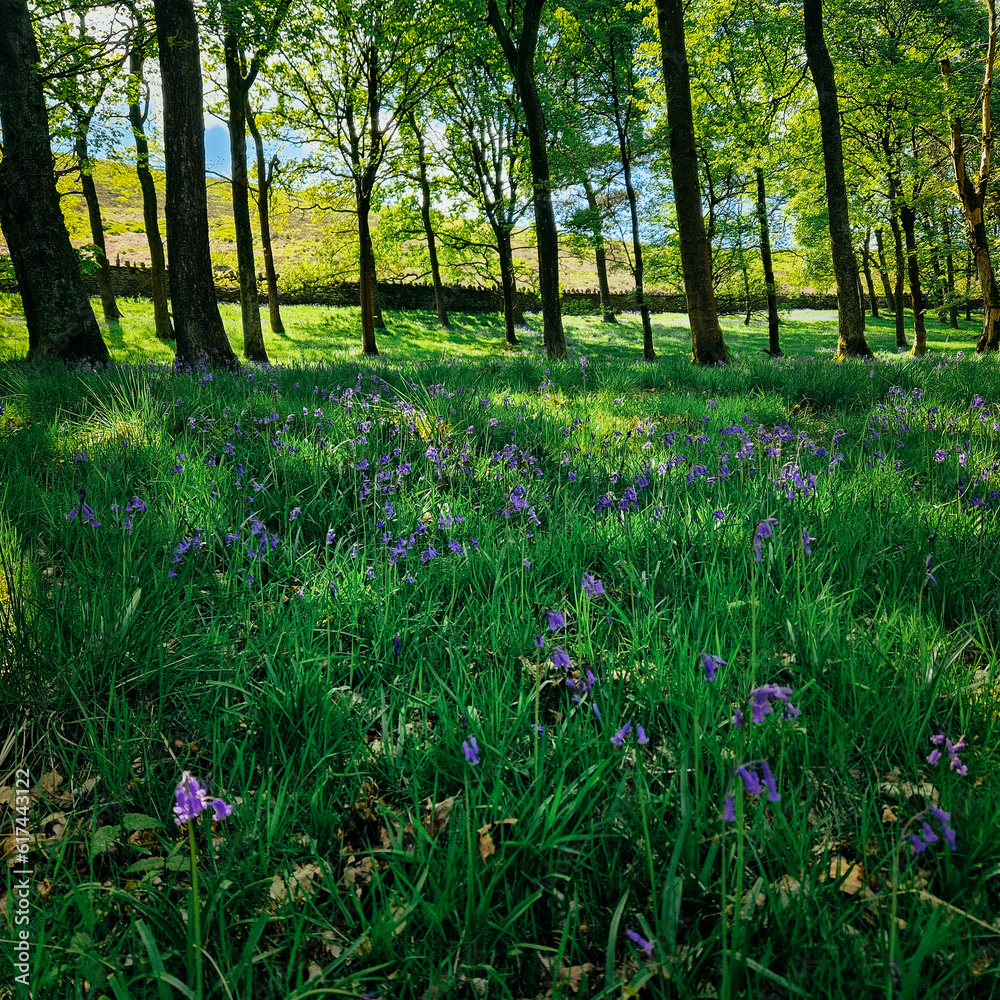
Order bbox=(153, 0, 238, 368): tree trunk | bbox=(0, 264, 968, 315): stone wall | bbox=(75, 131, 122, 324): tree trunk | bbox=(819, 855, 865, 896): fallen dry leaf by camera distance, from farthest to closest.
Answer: bbox=(0, 264, 968, 315): stone wall < bbox=(75, 131, 122, 324): tree trunk < bbox=(153, 0, 238, 368): tree trunk < bbox=(819, 855, 865, 896): fallen dry leaf

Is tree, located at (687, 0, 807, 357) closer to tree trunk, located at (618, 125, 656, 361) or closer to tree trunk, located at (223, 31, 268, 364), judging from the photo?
tree trunk, located at (618, 125, 656, 361)

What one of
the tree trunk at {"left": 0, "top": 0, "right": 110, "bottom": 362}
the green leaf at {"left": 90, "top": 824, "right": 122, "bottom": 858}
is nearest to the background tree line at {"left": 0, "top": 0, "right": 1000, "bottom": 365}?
the tree trunk at {"left": 0, "top": 0, "right": 110, "bottom": 362}

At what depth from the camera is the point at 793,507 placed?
2879 millimetres

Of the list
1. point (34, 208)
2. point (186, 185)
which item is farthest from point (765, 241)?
point (34, 208)

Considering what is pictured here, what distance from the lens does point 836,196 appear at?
1026 cm

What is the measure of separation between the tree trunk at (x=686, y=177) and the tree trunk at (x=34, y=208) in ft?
28.5

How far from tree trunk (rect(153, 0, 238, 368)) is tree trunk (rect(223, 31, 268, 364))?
514 cm

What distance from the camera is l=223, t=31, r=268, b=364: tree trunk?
13266mm

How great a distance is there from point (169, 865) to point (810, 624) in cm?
191

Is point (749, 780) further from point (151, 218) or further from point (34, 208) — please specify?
point (151, 218)

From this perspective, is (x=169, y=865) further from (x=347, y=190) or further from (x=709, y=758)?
(x=347, y=190)

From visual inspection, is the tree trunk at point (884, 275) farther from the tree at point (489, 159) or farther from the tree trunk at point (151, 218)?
the tree trunk at point (151, 218)

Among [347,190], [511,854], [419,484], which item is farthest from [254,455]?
[347,190]

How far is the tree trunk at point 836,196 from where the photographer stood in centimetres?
1020
